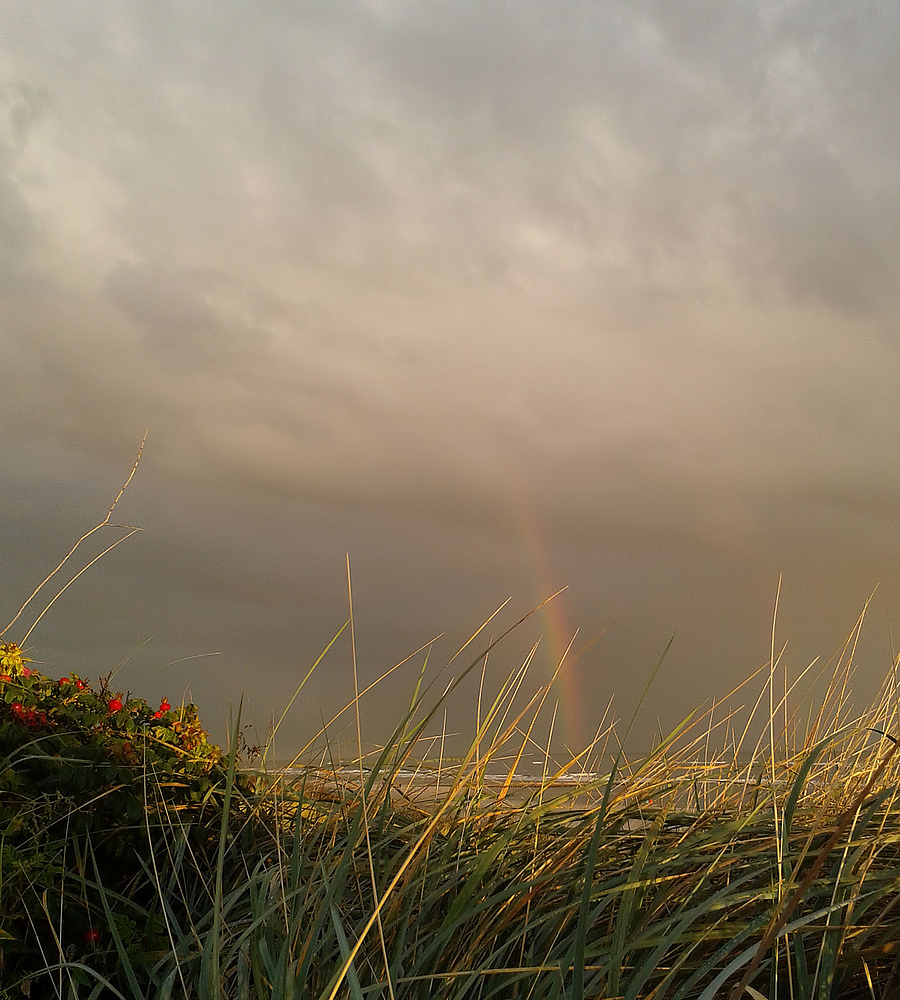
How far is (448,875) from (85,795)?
1.28m

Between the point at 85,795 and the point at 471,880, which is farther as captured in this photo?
the point at 85,795

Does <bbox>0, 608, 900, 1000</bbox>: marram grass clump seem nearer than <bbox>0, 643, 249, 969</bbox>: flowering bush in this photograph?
Yes

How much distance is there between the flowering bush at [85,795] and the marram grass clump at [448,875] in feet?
0.04

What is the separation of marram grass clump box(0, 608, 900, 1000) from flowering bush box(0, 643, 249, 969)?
0.01 meters

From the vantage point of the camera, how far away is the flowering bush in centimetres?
264

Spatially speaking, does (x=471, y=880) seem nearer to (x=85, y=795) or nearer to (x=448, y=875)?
(x=448, y=875)

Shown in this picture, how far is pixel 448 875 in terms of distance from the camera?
8.77ft

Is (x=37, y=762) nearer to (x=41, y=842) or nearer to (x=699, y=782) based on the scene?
(x=41, y=842)

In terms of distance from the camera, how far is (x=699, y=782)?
127 inches

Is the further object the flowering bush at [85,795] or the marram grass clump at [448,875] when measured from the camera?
the flowering bush at [85,795]

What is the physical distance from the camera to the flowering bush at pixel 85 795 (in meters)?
2.64

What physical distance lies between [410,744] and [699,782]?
1.27 metres

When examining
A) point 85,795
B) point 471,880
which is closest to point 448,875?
point 471,880

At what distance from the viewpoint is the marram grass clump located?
2.09 metres
